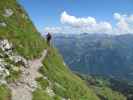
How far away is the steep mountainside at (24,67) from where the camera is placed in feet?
171

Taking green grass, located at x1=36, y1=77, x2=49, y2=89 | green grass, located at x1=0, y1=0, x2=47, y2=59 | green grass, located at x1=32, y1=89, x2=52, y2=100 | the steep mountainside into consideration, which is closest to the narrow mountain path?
the steep mountainside

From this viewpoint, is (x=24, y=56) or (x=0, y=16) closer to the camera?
(x=24, y=56)

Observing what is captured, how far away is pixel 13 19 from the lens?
79.6m

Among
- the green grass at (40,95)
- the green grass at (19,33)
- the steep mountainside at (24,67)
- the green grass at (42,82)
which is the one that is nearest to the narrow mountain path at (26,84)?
the steep mountainside at (24,67)

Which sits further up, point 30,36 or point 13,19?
point 13,19

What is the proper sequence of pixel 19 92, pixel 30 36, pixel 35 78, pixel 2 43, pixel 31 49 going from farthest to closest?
pixel 30 36 < pixel 31 49 < pixel 2 43 < pixel 35 78 < pixel 19 92

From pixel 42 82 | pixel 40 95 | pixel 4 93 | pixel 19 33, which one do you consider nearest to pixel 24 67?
pixel 42 82

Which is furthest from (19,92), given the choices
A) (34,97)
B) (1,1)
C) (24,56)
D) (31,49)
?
(1,1)

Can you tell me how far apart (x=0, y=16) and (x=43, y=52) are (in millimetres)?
15275

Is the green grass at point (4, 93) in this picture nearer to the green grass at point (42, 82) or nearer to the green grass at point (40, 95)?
the green grass at point (40, 95)

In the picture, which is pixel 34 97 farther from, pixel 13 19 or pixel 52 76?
pixel 13 19

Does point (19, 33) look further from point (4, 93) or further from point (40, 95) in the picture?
point (4, 93)

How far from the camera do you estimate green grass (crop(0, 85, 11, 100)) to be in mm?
44866

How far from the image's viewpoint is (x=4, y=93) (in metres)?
46.2
